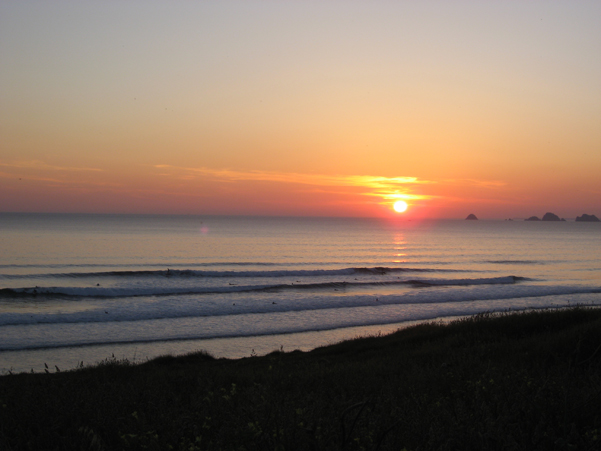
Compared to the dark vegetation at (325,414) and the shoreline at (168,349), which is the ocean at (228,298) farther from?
the dark vegetation at (325,414)

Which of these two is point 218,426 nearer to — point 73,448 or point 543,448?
point 73,448

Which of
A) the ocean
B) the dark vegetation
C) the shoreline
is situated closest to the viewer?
the dark vegetation

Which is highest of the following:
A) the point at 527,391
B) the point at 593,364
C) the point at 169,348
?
the point at 527,391

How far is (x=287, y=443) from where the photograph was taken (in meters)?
3.76

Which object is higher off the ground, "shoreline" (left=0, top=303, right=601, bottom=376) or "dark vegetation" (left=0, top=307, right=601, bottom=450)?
"dark vegetation" (left=0, top=307, right=601, bottom=450)

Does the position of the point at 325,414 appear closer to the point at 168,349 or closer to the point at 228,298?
the point at 168,349

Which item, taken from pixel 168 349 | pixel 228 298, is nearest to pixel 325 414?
pixel 168 349

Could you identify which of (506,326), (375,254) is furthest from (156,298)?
(375,254)

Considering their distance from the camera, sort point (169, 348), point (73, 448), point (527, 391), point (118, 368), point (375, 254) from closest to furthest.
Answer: point (73, 448), point (527, 391), point (118, 368), point (169, 348), point (375, 254)

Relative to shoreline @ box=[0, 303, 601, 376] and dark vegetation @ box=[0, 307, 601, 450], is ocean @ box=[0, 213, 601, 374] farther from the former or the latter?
dark vegetation @ box=[0, 307, 601, 450]

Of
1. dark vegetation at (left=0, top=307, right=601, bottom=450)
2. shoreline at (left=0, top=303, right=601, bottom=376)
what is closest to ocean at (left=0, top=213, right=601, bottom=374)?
shoreline at (left=0, top=303, right=601, bottom=376)

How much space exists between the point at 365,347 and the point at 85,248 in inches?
2166

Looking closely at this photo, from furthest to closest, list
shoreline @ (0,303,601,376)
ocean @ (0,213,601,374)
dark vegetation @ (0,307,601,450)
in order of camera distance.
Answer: ocean @ (0,213,601,374) → shoreline @ (0,303,601,376) → dark vegetation @ (0,307,601,450)

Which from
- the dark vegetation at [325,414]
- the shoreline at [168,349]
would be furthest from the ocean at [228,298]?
the dark vegetation at [325,414]
